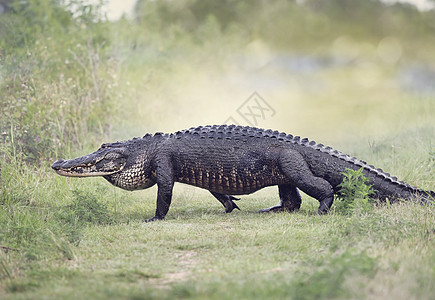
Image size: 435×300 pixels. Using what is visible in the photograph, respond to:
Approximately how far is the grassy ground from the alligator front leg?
8.4 inches

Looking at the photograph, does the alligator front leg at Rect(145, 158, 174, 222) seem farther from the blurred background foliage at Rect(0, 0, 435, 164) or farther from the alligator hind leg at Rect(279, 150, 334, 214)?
the blurred background foliage at Rect(0, 0, 435, 164)

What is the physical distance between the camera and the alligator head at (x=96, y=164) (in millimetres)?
6441

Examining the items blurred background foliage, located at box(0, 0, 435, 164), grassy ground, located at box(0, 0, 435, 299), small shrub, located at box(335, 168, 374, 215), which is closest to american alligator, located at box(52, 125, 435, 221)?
small shrub, located at box(335, 168, 374, 215)

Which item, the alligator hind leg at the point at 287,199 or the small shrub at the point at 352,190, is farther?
the alligator hind leg at the point at 287,199

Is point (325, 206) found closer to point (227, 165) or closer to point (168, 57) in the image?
point (227, 165)

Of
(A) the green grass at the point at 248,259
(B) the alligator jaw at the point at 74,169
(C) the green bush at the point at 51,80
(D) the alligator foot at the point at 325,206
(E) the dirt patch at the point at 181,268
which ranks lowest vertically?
(E) the dirt patch at the point at 181,268

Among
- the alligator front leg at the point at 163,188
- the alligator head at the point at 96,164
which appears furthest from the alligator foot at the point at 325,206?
the alligator head at the point at 96,164

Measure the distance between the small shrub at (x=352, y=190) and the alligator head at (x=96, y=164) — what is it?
260 centimetres

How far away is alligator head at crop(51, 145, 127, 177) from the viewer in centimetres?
644

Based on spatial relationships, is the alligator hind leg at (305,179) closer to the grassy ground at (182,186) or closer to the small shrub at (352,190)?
the small shrub at (352,190)

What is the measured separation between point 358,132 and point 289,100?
252 inches

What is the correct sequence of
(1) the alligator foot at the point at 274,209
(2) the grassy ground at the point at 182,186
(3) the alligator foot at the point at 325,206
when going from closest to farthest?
(2) the grassy ground at the point at 182,186
(3) the alligator foot at the point at 325,206
(1) the alligator foot at the point at 274,209

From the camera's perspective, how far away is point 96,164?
653cm

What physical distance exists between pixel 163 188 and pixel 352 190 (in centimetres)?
218
